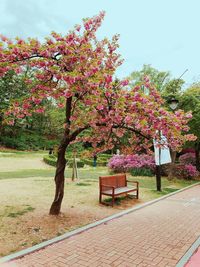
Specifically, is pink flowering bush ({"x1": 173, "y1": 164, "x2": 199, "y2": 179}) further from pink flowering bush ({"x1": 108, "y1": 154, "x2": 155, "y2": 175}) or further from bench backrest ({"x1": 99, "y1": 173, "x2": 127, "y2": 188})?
bench backrest ({"x1": 99, "y1": 173, "x2": 127, "y2": 188})

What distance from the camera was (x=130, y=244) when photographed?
190 inches

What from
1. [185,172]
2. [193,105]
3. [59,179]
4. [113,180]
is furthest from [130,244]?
→ [185,172]

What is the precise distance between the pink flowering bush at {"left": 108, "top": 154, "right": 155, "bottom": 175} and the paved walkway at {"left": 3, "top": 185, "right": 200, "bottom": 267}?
31.2ft

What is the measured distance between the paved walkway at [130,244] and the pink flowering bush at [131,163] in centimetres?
950

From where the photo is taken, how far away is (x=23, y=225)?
227 inches

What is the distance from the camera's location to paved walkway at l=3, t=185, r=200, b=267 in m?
4.02

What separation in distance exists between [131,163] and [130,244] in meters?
12.6

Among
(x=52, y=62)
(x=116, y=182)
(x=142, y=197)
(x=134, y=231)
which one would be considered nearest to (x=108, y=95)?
(x=52, y=62)

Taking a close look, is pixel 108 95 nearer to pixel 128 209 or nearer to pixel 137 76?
pixel 128 209

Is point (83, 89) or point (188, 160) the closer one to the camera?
point (83, 89)

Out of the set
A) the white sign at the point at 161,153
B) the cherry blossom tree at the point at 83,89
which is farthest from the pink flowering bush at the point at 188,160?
the cherry blossom tree at the point at 83,89

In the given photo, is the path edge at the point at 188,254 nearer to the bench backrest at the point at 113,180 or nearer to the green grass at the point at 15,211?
the bench backrest at the point at 113,180

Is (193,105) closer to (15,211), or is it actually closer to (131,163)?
(131,163)

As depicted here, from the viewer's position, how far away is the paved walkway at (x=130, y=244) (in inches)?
158
